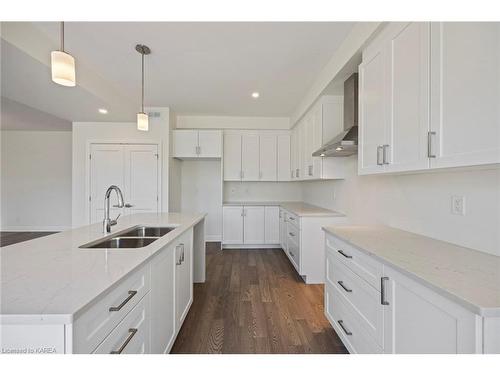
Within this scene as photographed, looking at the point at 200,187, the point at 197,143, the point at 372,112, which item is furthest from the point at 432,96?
the point at 200,187

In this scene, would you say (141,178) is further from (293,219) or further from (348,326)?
(348,326)

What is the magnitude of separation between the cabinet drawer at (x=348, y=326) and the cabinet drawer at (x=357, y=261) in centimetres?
30

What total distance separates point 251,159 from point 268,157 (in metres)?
0.35

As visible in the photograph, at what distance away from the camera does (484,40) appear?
1018 millimetres

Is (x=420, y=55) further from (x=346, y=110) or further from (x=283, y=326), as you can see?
(x=283, y=326)

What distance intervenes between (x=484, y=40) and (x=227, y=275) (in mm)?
3365

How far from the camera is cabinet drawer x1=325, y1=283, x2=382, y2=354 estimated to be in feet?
4.71

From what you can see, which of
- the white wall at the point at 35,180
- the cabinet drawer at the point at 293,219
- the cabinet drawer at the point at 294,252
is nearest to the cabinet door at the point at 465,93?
the cabinet drawer at the point at 293,219

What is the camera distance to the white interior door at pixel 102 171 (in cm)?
461

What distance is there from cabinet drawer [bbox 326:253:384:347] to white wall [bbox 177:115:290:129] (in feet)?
11.7

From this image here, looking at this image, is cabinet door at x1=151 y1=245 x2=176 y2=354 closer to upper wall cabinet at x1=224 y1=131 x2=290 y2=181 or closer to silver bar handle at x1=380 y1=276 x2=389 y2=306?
silver bar handle at x1=380 y1=276 x2=389 y2=306

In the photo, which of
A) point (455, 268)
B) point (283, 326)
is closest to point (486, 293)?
point (455, 268)

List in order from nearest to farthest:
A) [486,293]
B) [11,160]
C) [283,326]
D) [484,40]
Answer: [486,293], [484,40], [283,326], [11,160]
